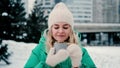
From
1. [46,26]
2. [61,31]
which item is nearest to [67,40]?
[61,31]

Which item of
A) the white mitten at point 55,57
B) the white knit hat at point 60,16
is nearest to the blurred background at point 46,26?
the white knit hat at point 60,16

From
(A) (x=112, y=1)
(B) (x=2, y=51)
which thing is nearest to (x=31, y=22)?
(B) (x=2, y=51)

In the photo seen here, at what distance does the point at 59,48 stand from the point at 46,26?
3362 centimetres

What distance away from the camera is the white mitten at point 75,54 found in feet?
10.4

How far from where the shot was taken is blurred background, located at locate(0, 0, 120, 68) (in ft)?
56.0

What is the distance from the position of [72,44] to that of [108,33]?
10140cm

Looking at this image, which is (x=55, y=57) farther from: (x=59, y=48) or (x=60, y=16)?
(x=60, y=16)

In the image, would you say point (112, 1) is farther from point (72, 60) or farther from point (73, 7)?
point (72, 60)

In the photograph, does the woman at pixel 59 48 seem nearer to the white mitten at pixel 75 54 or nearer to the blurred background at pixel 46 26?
the white mitten at pixel 75 54

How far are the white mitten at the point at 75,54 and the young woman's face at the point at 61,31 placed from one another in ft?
0.42

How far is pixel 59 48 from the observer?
313 cm

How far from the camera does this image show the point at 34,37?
34.0 m

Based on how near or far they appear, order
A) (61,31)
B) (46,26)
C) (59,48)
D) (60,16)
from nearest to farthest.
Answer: (59,48) < (61,31) < (60,16) < (46,26)

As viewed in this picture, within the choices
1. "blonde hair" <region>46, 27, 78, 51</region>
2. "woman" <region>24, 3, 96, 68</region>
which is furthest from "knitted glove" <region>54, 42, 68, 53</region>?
"blonde hair" <region>46, 27, 78, 51</region>
